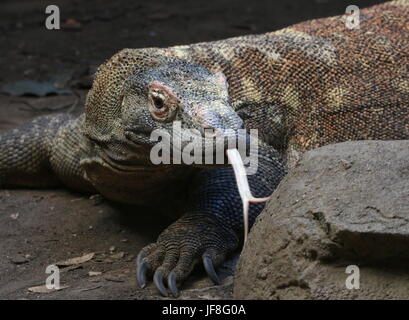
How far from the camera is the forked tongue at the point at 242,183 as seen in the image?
347 cm

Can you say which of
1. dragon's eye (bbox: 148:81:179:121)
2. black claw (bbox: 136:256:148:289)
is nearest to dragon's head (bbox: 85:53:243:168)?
dragon's eye (bbox: 148:81:179:121)

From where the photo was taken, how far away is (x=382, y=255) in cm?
320

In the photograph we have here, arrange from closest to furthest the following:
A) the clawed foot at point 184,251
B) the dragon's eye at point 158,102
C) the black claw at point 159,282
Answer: the black claw at point 159,282 → the clawed foot at point 184,251 → the dragon's eye at point 158,102

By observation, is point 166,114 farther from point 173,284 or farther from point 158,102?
point 173,284

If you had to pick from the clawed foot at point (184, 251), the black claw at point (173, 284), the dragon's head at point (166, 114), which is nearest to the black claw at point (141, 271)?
the clawed foot at point (184, 251)

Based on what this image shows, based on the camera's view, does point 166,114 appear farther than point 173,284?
Yes

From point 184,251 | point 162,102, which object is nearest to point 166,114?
point 162,102

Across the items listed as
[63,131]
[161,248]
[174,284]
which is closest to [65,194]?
[63,131]

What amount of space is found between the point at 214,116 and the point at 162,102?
0.44 m

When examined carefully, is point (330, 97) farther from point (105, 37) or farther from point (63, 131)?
point (105, 37)

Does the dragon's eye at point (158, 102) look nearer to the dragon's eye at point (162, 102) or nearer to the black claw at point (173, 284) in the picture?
Answer: the dragon's eye at point (162, 102)

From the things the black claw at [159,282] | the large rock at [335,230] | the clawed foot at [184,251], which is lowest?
the black claw at [159,282]

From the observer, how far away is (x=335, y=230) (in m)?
3.22

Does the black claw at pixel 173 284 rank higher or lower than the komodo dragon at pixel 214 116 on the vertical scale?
lower
